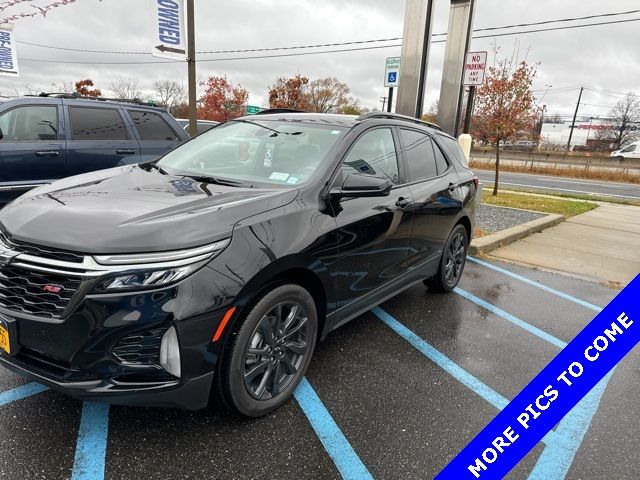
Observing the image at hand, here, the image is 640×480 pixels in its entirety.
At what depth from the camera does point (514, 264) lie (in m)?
6.22

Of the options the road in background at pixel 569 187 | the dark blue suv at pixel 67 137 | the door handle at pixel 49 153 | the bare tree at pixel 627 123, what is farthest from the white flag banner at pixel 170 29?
the bare tree at pixel 627 123

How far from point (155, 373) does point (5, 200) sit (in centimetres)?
470

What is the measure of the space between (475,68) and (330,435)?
7.25m

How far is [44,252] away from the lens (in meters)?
2.03

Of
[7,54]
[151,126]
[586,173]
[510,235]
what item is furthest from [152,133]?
[586,173]

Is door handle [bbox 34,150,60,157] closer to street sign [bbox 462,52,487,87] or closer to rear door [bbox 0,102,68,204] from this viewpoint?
rear door [bbox 0,102,68,204]

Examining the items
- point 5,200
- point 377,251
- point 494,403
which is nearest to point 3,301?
point 377,251

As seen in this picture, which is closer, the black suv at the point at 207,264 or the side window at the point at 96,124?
the black suv at the point at 207,264

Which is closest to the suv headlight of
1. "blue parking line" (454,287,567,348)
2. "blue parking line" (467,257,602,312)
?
"blue parking line" (454,287,567,348)

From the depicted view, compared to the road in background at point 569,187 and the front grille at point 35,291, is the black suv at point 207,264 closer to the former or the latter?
the front grille at point 35,291

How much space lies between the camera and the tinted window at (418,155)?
3.81 metres

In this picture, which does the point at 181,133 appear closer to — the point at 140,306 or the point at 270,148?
the point at 270,148

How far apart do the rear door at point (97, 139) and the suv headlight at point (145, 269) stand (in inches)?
186

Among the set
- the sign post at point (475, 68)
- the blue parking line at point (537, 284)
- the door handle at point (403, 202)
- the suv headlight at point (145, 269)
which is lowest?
the blue parking line at point (537, 284)
